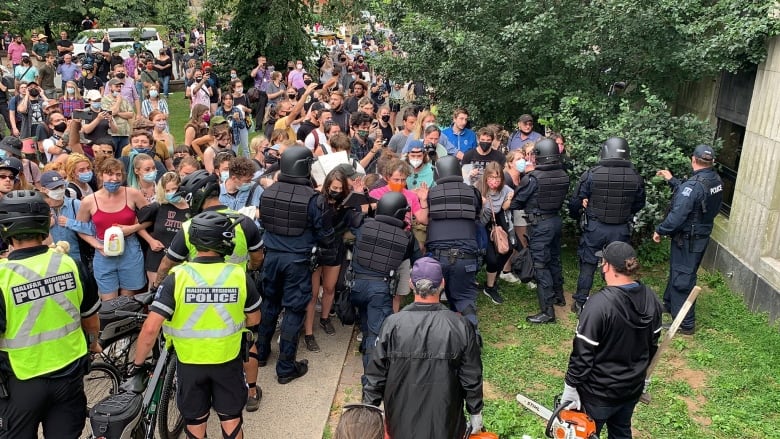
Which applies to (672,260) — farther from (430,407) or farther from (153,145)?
(153,145)

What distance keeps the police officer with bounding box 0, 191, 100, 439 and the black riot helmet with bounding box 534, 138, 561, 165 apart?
186 inches

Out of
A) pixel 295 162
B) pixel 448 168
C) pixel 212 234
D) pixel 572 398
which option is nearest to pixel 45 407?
pixel 212 234

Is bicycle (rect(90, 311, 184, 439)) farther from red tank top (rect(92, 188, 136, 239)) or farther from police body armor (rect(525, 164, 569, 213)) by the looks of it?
police body armor (rect(525, 164, 569, 213))

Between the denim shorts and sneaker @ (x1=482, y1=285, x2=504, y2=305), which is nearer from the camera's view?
the denim shorts

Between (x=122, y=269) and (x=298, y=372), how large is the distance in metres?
1.83

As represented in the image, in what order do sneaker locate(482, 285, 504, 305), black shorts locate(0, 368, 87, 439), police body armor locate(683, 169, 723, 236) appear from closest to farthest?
1. black shorts locate(0, 368, 87, 439)
2. police body armor locate(683, 169, 723, 236)
3. sneaker locate(482, 285, 504, 305)

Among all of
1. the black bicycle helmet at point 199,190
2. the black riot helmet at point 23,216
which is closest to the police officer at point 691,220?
the black bicycle helmet at point 199,190

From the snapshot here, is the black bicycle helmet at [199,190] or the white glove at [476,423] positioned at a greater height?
the black bicycle helmet at [199,190]

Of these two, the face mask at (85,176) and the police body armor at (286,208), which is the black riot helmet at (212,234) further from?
the face mask at (85,176)

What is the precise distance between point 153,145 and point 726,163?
A: 7195mm

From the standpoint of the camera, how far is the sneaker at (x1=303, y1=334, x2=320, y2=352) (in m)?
6.51

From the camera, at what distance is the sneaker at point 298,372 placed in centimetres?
588

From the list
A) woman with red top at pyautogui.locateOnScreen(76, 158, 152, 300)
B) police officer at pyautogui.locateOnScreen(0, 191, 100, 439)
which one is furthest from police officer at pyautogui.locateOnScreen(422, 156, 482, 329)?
police officer at pyautogui.locateOnScreen(0, 191, 100, 439)

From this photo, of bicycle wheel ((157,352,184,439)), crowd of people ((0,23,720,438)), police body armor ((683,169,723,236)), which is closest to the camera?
crowd of people ((0,23,720,438))
